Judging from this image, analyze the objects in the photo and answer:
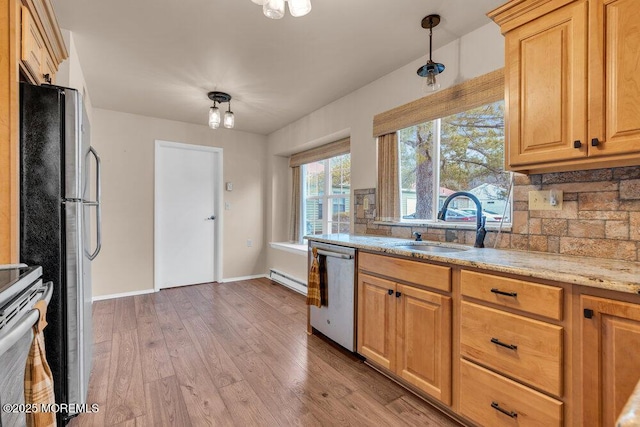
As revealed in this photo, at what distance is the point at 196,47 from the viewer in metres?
2.23

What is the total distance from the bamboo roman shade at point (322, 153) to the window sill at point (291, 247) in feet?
3.93

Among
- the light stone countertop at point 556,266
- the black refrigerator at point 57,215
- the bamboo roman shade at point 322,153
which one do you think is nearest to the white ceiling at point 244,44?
the bamboo roman shade at point 322,153

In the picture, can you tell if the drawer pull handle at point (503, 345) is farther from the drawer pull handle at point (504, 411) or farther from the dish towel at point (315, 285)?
the dish towel at point (315, 285)

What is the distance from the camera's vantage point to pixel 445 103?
2.16 metres

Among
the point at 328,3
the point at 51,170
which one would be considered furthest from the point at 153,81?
the point at 328,3

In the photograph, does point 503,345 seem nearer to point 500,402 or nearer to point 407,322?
point 500,402

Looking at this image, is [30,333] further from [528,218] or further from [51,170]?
[528,218]

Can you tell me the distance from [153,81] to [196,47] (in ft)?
2.83

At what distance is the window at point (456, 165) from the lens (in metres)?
1.99

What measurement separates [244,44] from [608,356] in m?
2.62

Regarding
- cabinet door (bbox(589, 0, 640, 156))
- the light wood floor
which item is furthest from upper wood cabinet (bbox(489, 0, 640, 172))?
the light wood floor

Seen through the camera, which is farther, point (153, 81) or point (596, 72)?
point (153, 81)

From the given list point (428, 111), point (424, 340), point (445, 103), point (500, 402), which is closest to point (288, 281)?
point (424, 340)

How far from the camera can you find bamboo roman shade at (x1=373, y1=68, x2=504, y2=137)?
1.87 m
